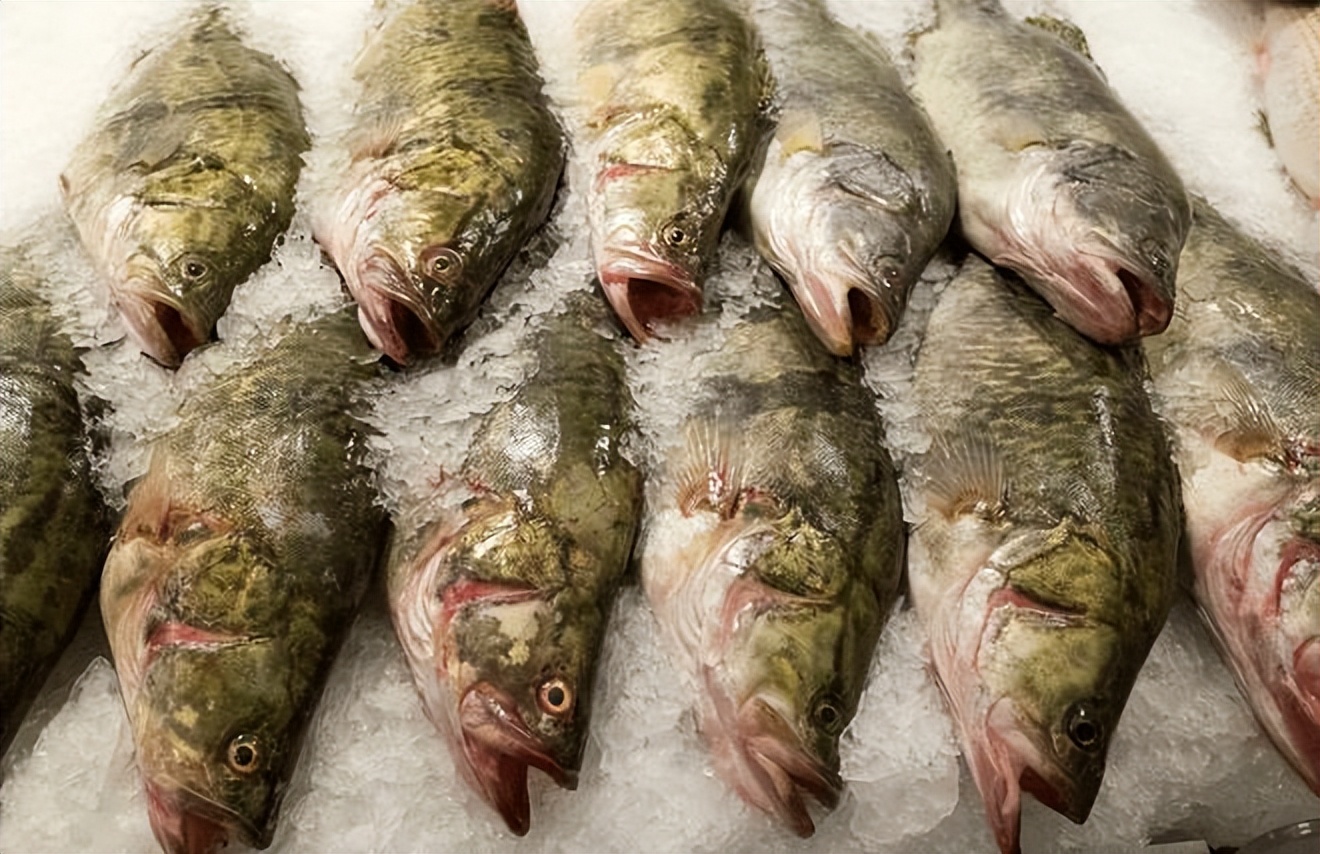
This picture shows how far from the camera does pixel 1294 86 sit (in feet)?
12.4

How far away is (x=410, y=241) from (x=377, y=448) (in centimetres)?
45

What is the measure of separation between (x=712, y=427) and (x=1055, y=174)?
41.8 inches

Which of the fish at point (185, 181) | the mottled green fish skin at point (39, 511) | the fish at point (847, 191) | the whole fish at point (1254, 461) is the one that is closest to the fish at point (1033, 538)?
the whole fish at point (1254, 461)

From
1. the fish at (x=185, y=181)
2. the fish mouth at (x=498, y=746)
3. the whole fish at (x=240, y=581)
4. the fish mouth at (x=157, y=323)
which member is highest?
the fish at (x=185, y=181)

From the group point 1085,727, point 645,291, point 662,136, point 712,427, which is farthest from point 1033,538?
point 662,136

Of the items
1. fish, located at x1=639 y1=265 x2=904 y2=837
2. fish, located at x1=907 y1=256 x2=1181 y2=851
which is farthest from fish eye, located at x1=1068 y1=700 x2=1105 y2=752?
fish, located at x1=639 y1=265 x2=904 y2=837

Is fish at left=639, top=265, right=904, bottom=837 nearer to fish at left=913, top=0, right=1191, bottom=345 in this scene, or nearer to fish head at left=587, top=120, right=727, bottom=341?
fish head at left=587, top=120, right=727, bottom=341

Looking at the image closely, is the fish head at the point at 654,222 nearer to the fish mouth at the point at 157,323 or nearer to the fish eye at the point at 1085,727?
the fish mouth at the point at 157,323

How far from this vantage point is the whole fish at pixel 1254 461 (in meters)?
2.40

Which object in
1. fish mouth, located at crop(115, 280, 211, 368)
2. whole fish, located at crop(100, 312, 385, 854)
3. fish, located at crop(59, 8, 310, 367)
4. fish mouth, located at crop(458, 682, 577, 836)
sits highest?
fish, located at crop(59, 8, 310, 367)

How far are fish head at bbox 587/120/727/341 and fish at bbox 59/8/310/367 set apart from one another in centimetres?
76

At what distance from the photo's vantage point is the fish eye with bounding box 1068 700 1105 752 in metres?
2.22

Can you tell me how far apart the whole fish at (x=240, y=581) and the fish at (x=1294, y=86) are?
2928 mm

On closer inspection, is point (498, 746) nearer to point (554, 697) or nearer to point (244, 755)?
point (554, 697)
